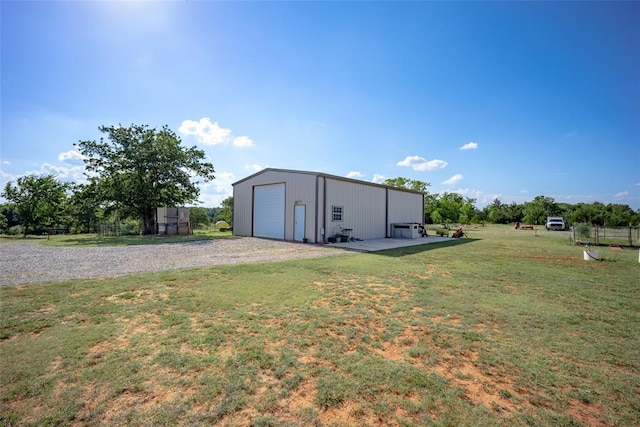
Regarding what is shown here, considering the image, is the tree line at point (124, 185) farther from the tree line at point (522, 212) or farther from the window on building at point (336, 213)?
the tree line at point (522, 212)

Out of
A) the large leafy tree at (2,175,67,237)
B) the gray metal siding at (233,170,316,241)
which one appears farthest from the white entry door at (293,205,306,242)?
the large leafy tree at (2,175,67,237)

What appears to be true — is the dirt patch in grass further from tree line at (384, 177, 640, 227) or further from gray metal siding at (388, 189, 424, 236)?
tree line at (384, 177, 640, 227)

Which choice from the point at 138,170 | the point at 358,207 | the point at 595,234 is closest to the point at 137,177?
the point at 138,170

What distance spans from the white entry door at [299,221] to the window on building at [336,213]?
1.61 m

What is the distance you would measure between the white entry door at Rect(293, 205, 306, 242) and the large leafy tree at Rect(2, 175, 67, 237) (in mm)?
23931

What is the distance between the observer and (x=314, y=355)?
117 inches

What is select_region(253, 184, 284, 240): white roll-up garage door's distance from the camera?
16.4 metres

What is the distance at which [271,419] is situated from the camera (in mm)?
2047

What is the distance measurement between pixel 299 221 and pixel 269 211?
2711mm

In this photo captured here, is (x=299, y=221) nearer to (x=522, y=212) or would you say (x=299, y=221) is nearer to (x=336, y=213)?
(x=336, y=213)

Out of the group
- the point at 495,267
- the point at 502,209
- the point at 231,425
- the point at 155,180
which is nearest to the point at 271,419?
the point at 231,425

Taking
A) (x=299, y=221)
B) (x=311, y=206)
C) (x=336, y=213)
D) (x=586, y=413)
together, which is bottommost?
(x=586, y=413)

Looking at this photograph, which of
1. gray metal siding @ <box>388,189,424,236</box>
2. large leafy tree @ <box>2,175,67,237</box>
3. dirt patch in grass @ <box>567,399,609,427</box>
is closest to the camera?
dirt patch in grass @ <box>567,399,609,427</box>

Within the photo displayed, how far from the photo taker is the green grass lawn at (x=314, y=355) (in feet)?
7.07
